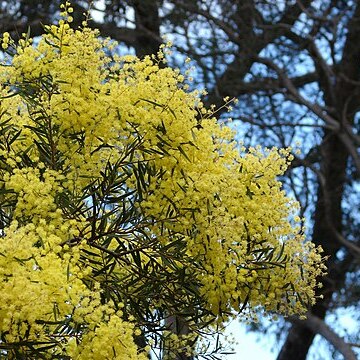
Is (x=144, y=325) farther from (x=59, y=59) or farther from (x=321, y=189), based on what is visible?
(x=321, y=189)

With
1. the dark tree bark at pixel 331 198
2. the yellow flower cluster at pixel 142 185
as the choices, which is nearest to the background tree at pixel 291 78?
the dark tree bark at pixel 331 198

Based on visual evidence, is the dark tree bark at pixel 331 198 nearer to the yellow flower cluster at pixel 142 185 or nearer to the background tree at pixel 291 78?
the background tree at pixel 291 78

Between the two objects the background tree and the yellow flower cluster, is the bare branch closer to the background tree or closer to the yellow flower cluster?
the background tree

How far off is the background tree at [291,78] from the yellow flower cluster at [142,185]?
383 centimetres

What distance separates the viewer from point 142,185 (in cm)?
249

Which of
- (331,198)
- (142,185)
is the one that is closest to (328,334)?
(331,198)

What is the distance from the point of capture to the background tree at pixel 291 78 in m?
6.62

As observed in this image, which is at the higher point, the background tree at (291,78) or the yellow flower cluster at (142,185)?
the background tree at (291,78)

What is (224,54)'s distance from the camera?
22.4 ft

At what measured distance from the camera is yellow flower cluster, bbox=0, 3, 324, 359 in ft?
8.00

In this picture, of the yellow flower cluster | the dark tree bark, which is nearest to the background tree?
the dark tree bark

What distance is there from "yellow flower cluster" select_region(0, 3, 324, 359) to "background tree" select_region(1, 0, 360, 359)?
12.6ft

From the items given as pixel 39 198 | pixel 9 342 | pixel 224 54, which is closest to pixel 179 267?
pixel 39 198

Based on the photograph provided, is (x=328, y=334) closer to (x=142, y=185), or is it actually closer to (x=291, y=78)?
(x=291, y=78)
